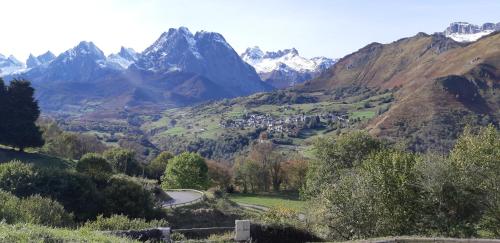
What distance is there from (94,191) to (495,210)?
2451cm

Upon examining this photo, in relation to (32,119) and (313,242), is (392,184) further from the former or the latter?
(32,119)

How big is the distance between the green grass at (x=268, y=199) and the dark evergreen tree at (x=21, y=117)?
1149 inches

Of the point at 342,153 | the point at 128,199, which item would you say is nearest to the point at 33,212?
the point at 128,199

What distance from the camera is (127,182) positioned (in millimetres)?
35188

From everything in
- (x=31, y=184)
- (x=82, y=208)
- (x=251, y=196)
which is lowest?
(x=251, y=196)

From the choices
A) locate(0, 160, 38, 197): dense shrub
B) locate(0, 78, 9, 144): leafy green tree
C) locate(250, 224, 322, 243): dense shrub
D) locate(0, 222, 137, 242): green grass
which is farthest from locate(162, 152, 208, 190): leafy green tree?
locate(0, 222, 137, 242): green grass

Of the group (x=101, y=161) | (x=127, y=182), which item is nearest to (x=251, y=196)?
(x=101, y=161)

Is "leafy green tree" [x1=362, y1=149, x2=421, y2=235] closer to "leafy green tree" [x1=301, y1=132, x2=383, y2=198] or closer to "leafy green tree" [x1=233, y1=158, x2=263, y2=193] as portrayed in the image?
"leafy green tree" [x1=301, y1=132, x2=383, y2=198]

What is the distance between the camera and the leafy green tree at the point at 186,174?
7419cm

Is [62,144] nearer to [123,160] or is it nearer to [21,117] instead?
[123,160]

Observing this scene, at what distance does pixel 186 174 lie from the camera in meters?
74.6

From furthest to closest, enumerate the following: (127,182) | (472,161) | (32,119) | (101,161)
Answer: (32,119), (101,161), (127,182), (472,161)

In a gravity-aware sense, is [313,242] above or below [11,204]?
below

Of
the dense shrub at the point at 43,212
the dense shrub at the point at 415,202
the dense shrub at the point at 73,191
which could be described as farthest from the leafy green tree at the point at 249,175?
the dense shrub at the point at 43,212
